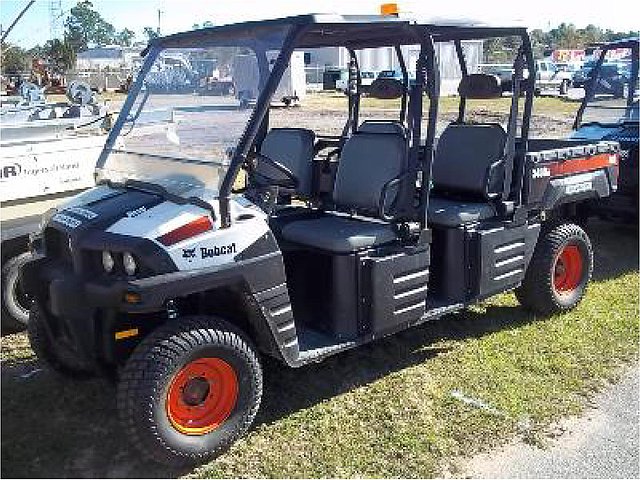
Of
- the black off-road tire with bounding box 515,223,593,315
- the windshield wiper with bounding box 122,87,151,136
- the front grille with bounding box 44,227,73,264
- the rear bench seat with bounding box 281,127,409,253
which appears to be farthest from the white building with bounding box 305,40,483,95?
the front grille with bounding box 44,227,73,264

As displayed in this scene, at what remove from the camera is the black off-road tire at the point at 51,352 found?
368cm

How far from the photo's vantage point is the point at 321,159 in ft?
16.0

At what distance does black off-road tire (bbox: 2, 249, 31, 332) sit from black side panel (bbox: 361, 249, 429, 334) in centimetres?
238

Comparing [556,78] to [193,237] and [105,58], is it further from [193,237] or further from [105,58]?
[193,237]

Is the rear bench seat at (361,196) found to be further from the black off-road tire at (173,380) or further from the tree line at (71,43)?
the tree line at (71,43)

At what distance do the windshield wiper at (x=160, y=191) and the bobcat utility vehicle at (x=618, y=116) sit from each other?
4.69 m

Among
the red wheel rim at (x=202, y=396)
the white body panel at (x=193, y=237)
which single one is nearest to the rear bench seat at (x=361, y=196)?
the white body panel at (x=193, y=237)

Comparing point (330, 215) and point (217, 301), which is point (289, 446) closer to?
point (217, 301)

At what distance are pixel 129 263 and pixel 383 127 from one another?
1.89m

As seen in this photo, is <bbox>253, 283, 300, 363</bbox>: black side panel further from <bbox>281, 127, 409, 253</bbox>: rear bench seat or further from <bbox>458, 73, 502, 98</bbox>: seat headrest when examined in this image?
<bbox>458, 73, 502, 98</bbox>: seat headrest

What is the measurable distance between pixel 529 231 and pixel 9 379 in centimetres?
341

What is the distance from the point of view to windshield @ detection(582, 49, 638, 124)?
23.9ft

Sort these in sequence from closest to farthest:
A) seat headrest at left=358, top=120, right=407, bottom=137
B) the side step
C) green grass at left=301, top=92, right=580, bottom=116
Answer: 1. the side step
2. seat headrest at left=358, top=120, right=407, bottom=137
3. green grass at left=301, top=92, right=580, bottom=116

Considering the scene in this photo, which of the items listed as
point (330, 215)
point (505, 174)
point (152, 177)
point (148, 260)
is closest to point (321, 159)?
point (330, 215)
